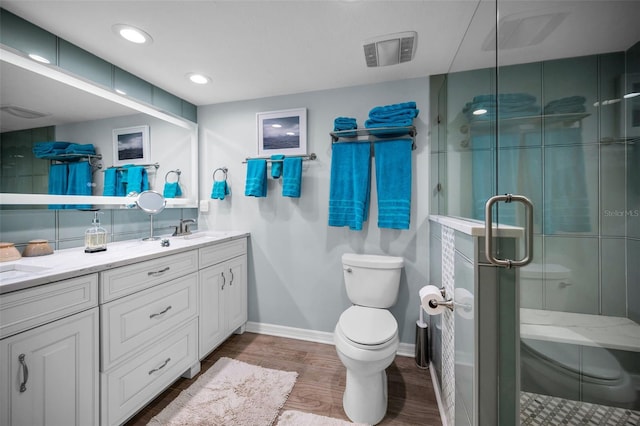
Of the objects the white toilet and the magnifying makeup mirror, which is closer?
the white toilet

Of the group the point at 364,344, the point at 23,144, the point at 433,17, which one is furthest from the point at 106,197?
the point at 433,17

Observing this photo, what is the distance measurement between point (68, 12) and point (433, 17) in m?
1.86

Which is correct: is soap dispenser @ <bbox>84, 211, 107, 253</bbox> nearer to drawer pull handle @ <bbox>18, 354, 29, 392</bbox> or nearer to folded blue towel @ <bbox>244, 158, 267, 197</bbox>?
drawer pull handle @ <bbox>18, 354, 29, 392</bbox>

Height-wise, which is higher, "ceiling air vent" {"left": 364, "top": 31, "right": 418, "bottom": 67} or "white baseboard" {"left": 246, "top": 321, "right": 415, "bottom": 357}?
"ceiling air vent" {"left": 364, "top": 31, "right": 418, "bottom": 67}

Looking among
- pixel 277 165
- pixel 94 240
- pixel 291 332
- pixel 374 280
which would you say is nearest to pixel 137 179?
pixel 94 240

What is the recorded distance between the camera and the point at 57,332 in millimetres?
980

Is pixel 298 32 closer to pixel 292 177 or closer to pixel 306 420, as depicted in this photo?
pixel 292 177

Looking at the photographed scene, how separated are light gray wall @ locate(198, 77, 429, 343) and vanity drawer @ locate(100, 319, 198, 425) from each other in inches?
29.6

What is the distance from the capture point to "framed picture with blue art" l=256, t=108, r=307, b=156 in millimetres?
2123

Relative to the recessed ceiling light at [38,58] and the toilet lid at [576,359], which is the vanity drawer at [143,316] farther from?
the toilet lid at [576,359]

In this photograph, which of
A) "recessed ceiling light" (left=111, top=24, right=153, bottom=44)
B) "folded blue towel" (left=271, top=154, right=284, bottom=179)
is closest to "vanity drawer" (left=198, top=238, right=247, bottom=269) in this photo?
"folded blue towel" (left=271, top=154, right=284, bottom=179)

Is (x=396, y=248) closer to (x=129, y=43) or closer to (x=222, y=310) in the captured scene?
(x=222, y=310)

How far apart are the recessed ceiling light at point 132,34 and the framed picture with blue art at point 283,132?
0.93 m

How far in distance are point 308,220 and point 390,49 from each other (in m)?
1.37
